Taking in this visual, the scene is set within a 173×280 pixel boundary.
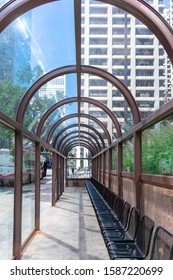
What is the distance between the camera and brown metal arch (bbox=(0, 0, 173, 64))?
3.71m

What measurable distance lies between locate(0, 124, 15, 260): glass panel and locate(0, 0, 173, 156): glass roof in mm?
419

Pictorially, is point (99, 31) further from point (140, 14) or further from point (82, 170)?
point (82, 170)

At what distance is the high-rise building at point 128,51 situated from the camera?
4.64 meters

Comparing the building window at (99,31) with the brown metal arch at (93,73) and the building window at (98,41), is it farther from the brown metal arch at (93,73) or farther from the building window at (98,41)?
the brown metal arch at (93,73)

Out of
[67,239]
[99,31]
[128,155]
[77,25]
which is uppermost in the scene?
[99,31]

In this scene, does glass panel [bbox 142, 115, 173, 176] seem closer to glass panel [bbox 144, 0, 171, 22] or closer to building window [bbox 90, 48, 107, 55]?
glass panel [bbox 144, 0, 171, 22]

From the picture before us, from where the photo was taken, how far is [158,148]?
5.05m

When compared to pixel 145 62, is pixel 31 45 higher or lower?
higher

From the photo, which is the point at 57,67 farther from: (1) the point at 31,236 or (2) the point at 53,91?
(1) the point at 31,236

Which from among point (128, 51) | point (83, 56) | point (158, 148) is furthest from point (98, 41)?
point (158, 148)

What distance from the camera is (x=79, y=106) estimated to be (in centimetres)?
1053

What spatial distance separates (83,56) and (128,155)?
258cm

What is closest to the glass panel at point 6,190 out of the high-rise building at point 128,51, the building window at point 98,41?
the high-rise building at point 128,51

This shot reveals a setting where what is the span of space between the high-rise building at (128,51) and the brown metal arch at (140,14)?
0.17 meters
